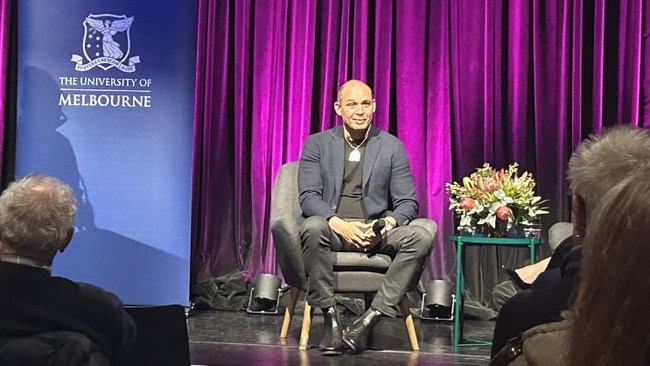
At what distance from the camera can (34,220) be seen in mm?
1854

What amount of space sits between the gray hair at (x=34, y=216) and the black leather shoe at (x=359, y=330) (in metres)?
2.04

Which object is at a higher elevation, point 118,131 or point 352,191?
point 118,131

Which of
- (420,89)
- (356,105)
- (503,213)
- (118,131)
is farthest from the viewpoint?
(420,89)

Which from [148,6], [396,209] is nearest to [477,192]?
[396,209]

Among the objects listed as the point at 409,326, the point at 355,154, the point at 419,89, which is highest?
the point at 419,89

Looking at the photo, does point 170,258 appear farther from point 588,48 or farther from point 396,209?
point 588,48

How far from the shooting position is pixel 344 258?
12.7 feet

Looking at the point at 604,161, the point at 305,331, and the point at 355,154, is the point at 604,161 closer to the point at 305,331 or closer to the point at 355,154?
the point at 305,331

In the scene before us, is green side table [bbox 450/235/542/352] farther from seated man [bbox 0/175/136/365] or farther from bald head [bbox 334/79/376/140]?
seated man [bbox 0/175/136/365]

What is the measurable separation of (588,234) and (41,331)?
4.20 ft

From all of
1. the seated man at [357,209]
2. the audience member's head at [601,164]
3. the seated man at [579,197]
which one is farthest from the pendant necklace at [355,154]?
the audience member's head at [601,164]

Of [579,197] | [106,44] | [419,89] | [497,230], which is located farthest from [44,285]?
[419,89]

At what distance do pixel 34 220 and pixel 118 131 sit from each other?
3.10 m

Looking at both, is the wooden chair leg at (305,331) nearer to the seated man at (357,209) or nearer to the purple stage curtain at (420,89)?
the seated man at (357,209)
